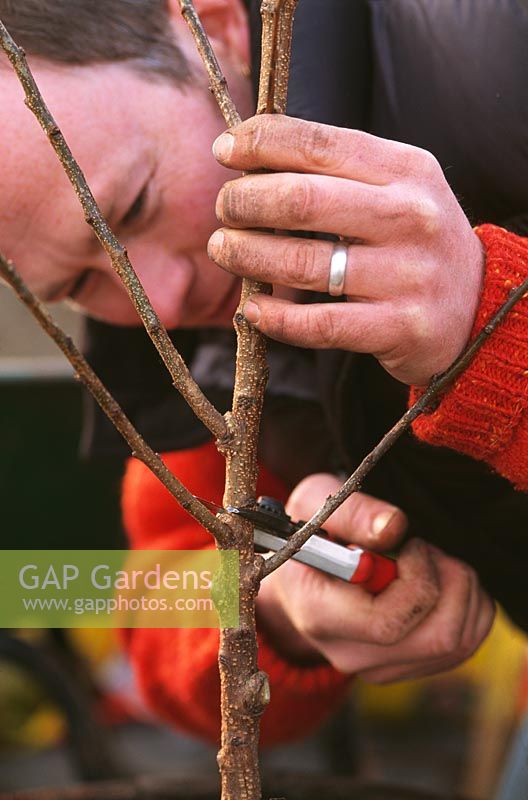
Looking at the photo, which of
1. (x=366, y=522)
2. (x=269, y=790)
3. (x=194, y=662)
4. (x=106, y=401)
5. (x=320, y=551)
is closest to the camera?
(x=106, y=401)

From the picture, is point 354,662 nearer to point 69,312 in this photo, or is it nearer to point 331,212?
point 331,212

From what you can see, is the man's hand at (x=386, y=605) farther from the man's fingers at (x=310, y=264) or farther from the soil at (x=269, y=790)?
the man's fingers at (x=310, y=264)

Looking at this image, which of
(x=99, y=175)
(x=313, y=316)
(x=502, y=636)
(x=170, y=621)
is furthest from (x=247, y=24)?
(x=502, y=636)

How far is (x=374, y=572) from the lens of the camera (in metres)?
0.82

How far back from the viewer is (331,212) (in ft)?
1.78

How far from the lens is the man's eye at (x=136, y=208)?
894mm

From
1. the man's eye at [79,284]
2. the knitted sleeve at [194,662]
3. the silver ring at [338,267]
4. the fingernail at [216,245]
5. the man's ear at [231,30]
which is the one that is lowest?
the knitted sleeve at [194,662]

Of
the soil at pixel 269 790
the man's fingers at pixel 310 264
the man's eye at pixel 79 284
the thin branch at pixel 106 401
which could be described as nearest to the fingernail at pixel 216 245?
the man's fingers at pixel 310 264

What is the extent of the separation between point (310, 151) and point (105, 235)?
0.14m

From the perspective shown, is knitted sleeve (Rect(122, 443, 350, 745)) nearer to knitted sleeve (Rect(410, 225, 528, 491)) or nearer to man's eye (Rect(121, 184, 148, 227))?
man's eye (Rect(121, 184, 148, 227))

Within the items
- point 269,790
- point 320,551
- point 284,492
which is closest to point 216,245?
point 320,551

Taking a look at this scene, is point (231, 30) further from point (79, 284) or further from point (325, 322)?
point (325, 322)

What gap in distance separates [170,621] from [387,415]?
15.6 inches

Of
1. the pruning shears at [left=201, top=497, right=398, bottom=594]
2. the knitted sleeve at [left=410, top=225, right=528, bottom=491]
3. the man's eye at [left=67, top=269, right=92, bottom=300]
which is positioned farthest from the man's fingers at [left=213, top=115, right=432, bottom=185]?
the man's eye at [left=67, top=269, right=92, bottom=300]
